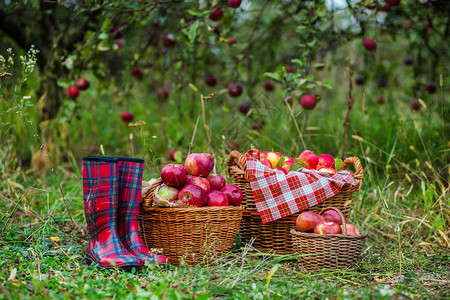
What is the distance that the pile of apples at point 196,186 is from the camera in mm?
2191

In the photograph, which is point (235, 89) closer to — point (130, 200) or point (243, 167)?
point (243, 167)

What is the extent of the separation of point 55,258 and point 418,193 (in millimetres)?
2461

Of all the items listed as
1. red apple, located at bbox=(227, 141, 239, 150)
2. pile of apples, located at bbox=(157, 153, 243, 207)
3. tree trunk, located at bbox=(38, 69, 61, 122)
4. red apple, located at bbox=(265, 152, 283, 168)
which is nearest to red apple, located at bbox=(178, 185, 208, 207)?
pile of apples, located at bbox=(157, 153, 243, 207)

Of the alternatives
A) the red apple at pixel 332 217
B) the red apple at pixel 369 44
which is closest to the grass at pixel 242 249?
the red apple at pixel 332 217

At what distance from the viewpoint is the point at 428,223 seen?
2.82 metres

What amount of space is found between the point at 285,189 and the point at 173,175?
23.9 inches

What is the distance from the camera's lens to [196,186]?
223 centimetres

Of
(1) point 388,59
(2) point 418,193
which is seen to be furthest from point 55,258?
(1) point 388,59

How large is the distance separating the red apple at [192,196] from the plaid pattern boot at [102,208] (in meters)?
0.33

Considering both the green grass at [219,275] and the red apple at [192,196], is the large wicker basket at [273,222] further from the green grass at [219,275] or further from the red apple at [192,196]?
the red apple at [192,196]

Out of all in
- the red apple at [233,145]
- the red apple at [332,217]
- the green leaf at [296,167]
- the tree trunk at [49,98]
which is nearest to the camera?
the red apple at [332,217]

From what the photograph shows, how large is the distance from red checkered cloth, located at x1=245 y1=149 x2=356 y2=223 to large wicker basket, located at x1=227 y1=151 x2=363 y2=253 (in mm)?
71

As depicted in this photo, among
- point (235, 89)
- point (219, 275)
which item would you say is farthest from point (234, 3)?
point (219, 275)

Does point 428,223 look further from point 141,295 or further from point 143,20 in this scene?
point 143,20
